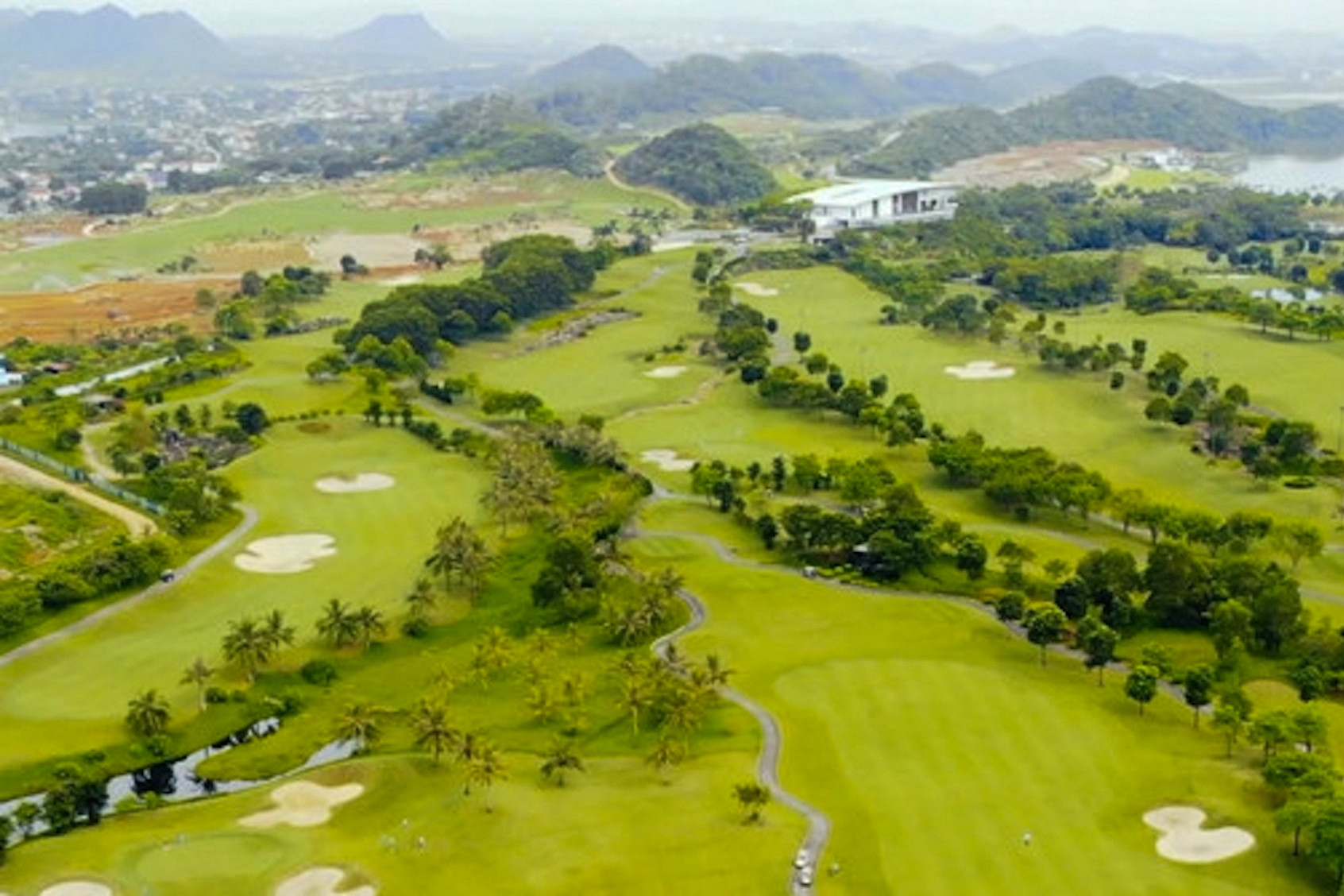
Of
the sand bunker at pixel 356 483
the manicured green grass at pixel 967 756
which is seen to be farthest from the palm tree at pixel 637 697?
the sand bunker at pixel 356 483

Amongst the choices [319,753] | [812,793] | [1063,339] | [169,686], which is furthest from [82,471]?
[1063,339]

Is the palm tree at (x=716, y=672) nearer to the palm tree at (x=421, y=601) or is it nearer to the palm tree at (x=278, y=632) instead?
the palm tree at (x=421, y=601)

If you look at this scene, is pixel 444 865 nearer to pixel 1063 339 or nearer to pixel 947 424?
pixel 947 424

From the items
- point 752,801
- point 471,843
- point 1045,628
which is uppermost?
point 1045,628

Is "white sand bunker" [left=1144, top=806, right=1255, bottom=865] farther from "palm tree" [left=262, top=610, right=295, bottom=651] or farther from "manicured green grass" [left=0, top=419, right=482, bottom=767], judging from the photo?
"manicured green grass" [left=0, top=419, right=482, bottom=767]

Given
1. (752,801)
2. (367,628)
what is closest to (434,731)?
(752,801)

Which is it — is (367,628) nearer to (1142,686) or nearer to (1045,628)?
(1045,628)

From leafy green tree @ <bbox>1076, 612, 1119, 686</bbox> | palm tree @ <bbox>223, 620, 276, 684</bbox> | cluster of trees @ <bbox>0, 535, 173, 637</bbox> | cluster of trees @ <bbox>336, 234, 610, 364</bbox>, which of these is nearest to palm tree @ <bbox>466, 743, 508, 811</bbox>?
palm tree @ <bbox>223, 620, 276, 684</bbox>
